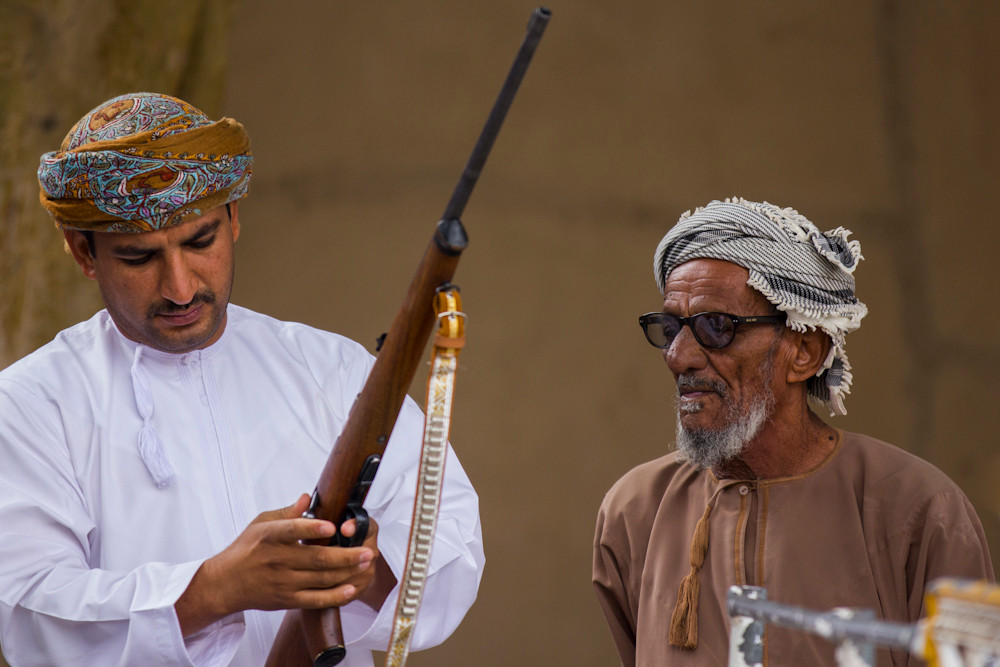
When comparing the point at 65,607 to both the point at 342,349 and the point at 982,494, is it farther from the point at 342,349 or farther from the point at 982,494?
the point at 982,494

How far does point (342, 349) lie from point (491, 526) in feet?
8.23

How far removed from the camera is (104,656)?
204 centimetres

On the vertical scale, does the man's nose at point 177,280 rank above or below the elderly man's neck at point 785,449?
above

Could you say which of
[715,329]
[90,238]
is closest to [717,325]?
[715,329]

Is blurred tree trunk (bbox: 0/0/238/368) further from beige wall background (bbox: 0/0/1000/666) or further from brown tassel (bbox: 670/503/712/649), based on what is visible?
brown tassel (bbox: 670/503/712/649)

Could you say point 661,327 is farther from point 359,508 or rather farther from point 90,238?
point 90,238

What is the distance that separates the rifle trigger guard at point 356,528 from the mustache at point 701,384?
0.93 meters

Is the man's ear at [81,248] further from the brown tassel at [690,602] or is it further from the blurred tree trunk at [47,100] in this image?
the brown tassel at [690,602]

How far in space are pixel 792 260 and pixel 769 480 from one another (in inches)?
20.0

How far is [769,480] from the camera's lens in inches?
100

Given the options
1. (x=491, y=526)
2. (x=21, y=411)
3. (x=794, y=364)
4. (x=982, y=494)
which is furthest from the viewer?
(x=982, y=494)

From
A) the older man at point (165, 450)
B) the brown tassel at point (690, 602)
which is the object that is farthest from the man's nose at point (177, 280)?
the brown tassel at point (690, 602)

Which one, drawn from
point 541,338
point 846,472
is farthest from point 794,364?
point 541,338

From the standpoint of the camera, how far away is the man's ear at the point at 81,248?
2.31 metres
